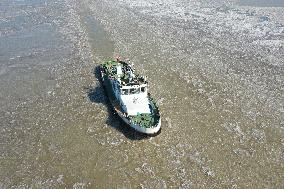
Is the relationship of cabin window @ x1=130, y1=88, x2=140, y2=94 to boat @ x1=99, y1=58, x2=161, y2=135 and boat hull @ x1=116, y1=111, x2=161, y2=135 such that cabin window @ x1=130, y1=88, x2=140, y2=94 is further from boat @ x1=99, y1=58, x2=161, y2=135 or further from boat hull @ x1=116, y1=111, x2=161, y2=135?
boat hull @ x1=116, y1=111, x2=161, y2=135

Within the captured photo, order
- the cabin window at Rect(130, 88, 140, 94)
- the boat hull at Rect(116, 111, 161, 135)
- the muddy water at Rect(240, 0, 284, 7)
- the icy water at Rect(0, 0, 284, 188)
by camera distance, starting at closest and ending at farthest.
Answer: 1. the icy water at Rect(0, 0, 284, 188)
2. the boat hull at Rect(116, 111, 161, 135)
3. the cabin window at Rect(130, 88, 140, 94)
4. the muddy water at Rect(240, 0, 284, 7)

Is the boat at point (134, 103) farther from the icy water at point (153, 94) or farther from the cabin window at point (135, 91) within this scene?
the icy water at point (153, 94)

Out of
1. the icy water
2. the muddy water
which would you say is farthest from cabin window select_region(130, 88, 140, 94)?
the muddy water

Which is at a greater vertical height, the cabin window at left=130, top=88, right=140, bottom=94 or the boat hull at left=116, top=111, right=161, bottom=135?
the cabin window at left=130, top=88, right=140, bottom=94

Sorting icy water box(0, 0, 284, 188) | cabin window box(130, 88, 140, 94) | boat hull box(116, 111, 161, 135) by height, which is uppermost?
cabin window box(130, 88, 140, 94)

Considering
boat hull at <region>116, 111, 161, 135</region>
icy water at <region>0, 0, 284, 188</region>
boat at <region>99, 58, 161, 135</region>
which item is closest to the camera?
icy water at <region>0, 0, 284, 188</region>
